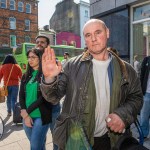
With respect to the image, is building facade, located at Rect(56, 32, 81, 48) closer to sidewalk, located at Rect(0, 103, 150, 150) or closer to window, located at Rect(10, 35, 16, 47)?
A: window, located at Rect(10, 35, 16, 47)

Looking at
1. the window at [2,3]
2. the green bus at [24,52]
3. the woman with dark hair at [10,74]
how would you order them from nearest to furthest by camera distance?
the woman with dark hair at [10,74]
the green bus at [24,52]
the window at [2,3]

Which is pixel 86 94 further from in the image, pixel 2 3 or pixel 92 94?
pixel 2 3

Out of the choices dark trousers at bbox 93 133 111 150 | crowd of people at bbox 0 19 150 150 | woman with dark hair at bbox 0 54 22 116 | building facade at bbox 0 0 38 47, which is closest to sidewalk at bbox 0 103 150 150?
woman with dark hair at bbox 0 54 22 116

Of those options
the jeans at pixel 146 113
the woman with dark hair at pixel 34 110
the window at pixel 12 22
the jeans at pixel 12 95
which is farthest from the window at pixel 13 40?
the woman with dark hair at pixel 34 110

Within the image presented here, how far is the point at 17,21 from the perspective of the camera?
39.9 m

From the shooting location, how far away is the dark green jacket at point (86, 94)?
193 centimetres

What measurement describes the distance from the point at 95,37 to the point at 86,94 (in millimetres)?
531

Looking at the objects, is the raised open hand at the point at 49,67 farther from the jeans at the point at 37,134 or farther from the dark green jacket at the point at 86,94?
the jeans at the point at 37,134

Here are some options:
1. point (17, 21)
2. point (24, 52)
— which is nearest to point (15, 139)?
point (24, 52)

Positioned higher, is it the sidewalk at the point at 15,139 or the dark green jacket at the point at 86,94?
the dark green jacket at the point at 86,94

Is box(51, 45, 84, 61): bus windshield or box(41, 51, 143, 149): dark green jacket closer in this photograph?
box(41, 51, 143, 149): dark green jacket

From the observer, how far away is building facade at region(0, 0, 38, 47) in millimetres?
37750

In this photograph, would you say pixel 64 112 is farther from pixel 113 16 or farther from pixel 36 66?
pixel 113 16

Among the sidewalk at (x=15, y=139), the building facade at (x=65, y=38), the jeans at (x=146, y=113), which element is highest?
the building facade at (x=65, y=38)
